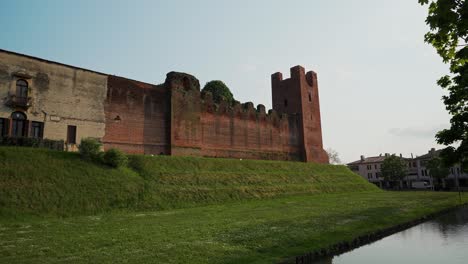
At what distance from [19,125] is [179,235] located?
1852 cm

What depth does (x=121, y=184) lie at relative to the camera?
63.6 ft

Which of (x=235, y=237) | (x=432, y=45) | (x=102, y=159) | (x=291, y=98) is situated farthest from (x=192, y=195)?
(x=291, y=98)

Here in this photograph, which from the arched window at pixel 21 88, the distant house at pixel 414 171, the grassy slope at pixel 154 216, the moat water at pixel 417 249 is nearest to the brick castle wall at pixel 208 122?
the grassy slope at pixel 154 216

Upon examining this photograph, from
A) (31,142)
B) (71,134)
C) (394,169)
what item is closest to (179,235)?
(31,142)

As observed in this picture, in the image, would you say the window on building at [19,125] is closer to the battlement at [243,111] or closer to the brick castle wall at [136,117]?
the brick castle wall at [136,117]

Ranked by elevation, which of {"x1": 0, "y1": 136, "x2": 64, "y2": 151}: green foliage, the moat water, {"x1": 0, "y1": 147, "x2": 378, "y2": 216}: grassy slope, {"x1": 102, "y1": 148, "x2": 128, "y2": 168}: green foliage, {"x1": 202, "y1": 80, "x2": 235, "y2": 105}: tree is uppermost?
{"x1": 202, "y1": 80, "x2": 235, "y2": 105}: tree

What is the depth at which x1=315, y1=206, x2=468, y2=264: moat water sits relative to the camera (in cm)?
974

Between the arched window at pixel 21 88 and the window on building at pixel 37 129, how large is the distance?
2.08 meters

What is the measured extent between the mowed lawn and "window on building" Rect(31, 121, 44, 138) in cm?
1136

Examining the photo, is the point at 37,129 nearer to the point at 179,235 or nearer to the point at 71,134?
the point at 71,134

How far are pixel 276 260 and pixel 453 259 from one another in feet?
18.3

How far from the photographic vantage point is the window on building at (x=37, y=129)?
2362 cm

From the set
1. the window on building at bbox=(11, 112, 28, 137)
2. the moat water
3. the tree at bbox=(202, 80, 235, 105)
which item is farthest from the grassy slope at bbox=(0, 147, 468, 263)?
the tree at bbox=(202, 80, 235, 105)

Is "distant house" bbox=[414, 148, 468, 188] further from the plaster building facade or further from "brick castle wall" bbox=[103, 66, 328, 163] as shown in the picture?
the plaster building facade
